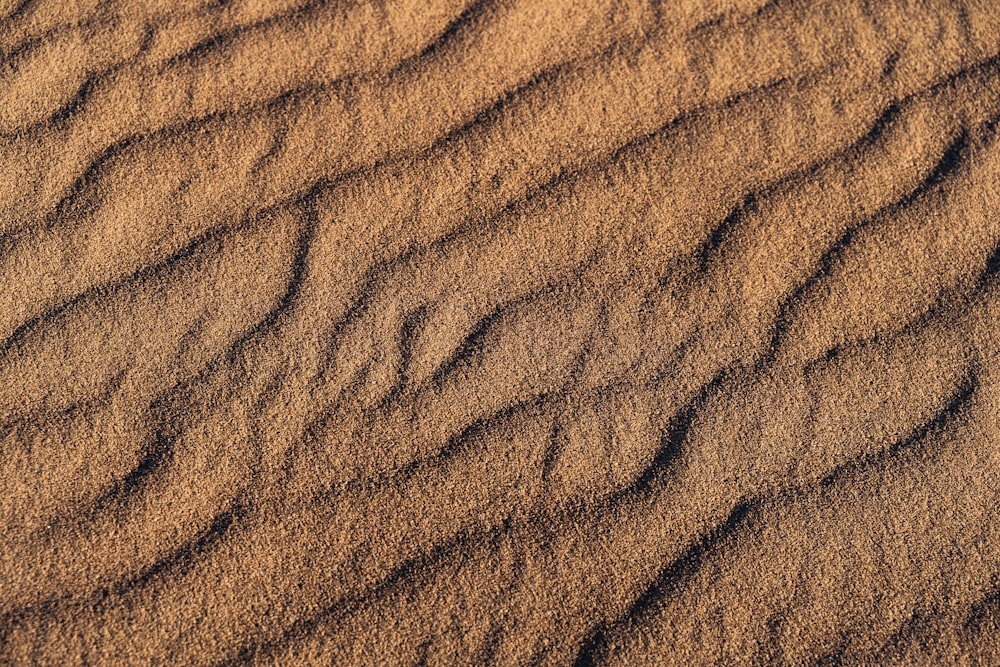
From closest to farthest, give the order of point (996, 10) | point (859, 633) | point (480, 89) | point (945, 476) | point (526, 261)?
point (859, 633), point (945, 476), point (526, 261), point (480, 89), point (996, 10)

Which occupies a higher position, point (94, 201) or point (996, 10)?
point (94, 201)

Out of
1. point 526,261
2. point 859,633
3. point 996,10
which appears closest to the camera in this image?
point 859,633

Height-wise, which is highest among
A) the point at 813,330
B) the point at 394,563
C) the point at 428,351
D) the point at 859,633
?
the point at 428,351

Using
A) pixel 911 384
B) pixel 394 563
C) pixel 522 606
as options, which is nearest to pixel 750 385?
pixel 911 384

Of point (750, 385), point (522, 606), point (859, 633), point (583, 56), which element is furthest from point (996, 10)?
point (522, 606)

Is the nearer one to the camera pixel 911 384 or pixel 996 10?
pixel 911 384

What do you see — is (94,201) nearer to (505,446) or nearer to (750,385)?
(505,446)
